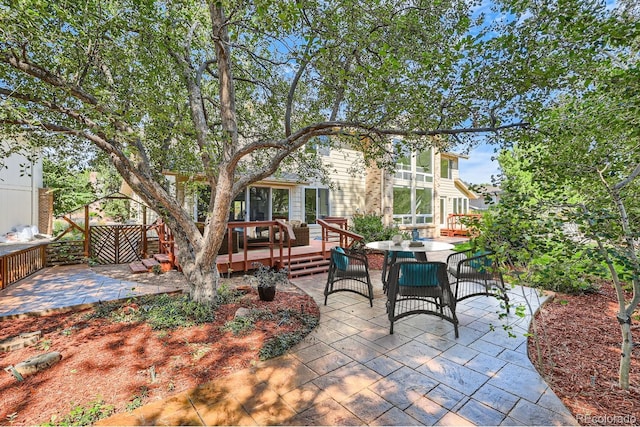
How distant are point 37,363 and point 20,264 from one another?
17.3 feet

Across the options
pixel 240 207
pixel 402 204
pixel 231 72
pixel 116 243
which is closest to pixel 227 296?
pixel 231 72

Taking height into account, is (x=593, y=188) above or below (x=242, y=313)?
above

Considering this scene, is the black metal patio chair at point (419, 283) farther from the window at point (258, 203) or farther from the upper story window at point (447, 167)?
the upper story window at point (447, 167)

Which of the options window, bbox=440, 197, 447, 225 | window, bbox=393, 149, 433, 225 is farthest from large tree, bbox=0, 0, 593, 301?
window, bbox=440, 197, 447, 225

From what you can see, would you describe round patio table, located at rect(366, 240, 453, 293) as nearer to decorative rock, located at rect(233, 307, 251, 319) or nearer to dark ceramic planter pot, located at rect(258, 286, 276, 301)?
dark ceramic planter pot, located at rect(258, 286, 276, 301)

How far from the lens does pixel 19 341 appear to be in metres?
3.48

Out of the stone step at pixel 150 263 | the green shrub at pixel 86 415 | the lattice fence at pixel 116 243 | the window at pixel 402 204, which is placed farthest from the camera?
the window at pixel 402 204

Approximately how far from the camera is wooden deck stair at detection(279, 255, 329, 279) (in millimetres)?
7086

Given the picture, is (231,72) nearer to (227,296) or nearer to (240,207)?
(227,296)

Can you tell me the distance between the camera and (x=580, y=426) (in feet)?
7.16

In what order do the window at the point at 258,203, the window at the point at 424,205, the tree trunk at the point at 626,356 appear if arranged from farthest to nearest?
the window at the point at 424,205 → the window at the point at 258,203 → the tree trunk at the point at 626,356

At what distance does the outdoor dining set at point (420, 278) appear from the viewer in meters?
3.80

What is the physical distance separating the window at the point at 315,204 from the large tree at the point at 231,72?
689 centimetres

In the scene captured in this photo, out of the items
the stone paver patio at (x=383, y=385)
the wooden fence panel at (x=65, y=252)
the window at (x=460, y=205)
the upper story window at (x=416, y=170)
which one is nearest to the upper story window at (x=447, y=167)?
the window at (x=460, y=205)
